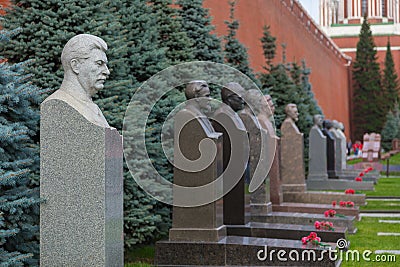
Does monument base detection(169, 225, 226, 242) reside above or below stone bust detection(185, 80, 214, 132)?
below

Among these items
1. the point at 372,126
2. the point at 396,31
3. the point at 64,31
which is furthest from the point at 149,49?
the point at 396,31

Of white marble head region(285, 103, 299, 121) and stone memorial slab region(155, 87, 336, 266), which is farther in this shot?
white marble head region(285, 103, 299, 121)

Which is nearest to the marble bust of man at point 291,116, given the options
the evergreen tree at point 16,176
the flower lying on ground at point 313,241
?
the flower lying on ground at point 313,241

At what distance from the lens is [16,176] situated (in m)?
5.53

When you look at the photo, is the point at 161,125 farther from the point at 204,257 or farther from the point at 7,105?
the point at 7,105

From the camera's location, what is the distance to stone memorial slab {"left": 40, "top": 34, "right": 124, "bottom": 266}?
5500mm

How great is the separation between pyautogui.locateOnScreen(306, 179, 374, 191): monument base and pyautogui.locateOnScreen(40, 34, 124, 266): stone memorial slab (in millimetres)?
13217

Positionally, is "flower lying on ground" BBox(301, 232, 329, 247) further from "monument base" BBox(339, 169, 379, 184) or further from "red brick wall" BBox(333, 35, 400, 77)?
"red brick wall" BBox(333, 35, 400, 77)

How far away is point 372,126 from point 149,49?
5082cm

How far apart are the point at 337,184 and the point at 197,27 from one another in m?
6.99

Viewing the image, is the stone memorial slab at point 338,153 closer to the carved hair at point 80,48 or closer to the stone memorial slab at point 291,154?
the stone memorial slab at point 291,154

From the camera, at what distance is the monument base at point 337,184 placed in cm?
1822

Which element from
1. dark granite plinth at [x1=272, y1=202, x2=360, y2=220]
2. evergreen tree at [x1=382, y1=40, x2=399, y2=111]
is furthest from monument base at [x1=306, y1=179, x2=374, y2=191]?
evergreen tree at [x1=382, y1=40, x2=399, y2=111]

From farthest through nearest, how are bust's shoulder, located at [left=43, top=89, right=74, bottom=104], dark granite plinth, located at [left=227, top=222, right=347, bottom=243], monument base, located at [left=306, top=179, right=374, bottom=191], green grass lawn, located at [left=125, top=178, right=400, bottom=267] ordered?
1. monument base, located at [left=306, top=179, right=374, bottom=191]
2. dark granite plinth, located at [left=227, top=222, right=347, bottom=243]
3. green grass lawn, located at [left=125, top=178, right=400, bottom=267]
4. bust's shoulder, located at [left=43, top=89, right=74, bottom=104]
